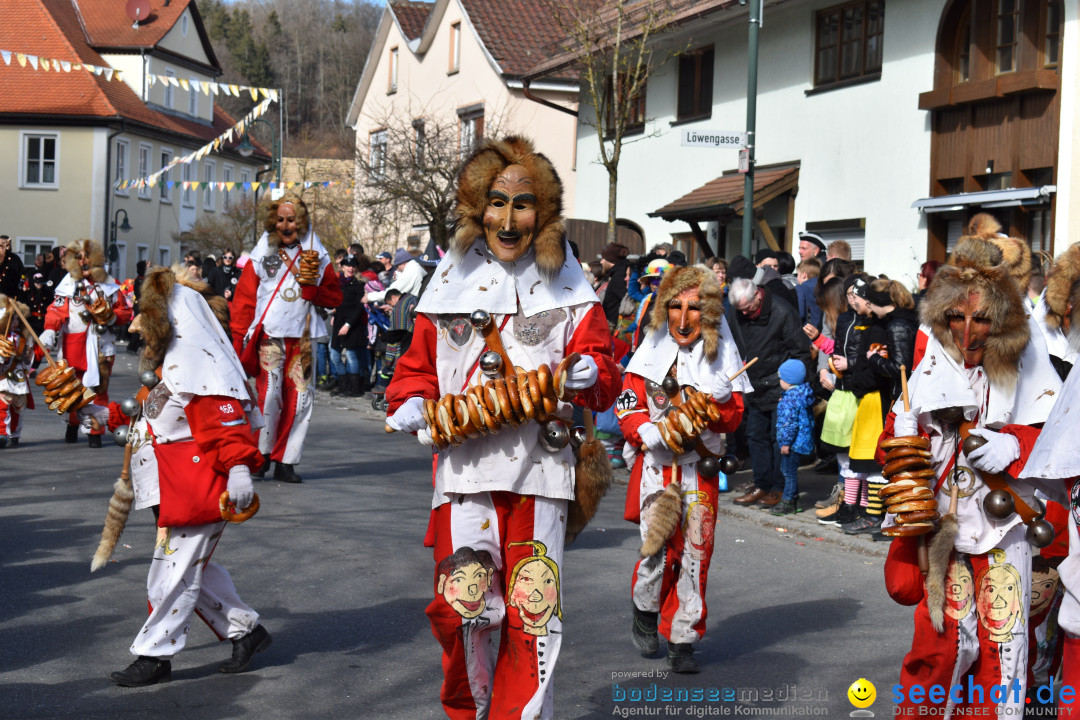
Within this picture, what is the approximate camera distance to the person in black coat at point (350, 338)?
58.9 ft

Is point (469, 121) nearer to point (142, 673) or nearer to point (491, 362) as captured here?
point (142, 673)

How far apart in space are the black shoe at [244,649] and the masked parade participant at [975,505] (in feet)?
9.35

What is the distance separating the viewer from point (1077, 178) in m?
14.8

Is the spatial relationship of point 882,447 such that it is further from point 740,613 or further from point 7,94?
point 7,94

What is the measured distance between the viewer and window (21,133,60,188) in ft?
147

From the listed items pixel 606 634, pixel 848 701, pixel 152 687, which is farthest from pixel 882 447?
pixel 152 687

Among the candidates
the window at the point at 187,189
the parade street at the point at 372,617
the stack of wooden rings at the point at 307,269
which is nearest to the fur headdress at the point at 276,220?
the stack of wooden rings at the point at 307,269

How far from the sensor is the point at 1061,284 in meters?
6.67

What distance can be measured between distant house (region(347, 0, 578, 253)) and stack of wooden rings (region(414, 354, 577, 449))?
23.4 metres

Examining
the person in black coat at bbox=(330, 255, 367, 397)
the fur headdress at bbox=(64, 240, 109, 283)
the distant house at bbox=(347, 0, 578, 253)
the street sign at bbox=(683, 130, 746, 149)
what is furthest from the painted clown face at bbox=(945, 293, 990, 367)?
the distant house at bbox=(347, 0, 578, 253)

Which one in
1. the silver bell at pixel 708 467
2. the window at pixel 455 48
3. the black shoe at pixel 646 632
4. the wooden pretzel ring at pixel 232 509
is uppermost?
the window at pixel 455 48

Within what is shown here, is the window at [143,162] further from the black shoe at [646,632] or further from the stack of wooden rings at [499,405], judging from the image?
the stack of wooden rings at [499,405]

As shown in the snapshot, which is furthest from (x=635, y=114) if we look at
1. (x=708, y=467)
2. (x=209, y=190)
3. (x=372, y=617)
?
(x=209, y=190)

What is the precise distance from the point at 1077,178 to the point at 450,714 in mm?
A: 12733
